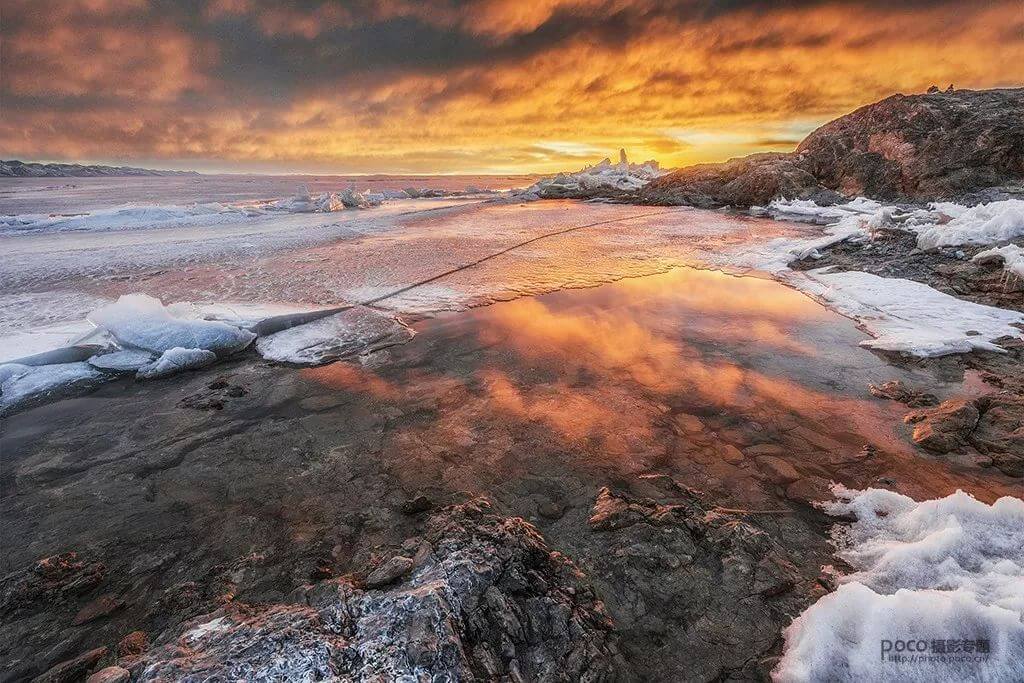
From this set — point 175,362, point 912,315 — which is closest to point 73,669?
point 175,362

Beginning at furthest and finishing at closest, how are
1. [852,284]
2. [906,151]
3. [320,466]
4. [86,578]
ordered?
[906,151], [852,284], [320,466], [86,578]

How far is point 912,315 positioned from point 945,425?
285 cm

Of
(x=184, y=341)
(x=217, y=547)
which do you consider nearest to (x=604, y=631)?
(x=217, y=547)

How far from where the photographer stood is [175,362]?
13.9 feet

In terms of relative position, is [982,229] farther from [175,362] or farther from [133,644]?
[175,362]

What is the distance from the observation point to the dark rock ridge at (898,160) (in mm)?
14137

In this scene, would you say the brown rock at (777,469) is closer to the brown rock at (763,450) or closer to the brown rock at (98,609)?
the brown rock at (763,450)

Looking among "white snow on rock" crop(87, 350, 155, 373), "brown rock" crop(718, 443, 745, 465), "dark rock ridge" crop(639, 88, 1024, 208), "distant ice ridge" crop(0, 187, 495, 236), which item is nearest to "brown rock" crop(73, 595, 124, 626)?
"white snow on rock" crop(87, 350, 155, 373)

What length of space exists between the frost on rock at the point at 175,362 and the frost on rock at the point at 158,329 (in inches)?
5.5

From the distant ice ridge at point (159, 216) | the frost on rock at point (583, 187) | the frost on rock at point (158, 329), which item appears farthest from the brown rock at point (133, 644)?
the frost on rock at point (583, 187)

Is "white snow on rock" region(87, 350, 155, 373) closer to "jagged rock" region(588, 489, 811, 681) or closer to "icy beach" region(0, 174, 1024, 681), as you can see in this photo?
"icy beach" region(0, 174, 1024, 681)

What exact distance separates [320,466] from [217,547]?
28.1 inches

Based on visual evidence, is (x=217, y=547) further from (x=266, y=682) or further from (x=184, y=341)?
(x=184, y=341)

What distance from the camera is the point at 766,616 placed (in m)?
1.86
